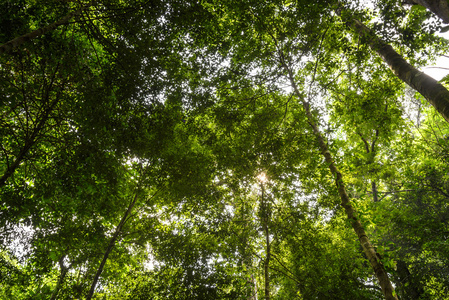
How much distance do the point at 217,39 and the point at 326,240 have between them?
8.04 meters

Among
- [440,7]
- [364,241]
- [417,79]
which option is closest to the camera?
[440,7]

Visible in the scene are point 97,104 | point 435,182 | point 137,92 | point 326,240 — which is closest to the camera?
point 97,104

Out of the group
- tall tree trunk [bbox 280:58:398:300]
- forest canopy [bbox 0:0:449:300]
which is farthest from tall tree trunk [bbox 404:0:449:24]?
tall tree trunk [bbox 280:58:398:300]

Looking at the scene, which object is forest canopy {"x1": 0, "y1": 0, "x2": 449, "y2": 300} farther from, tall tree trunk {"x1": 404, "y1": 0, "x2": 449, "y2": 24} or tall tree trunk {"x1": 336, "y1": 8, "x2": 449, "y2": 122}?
tall tree trunk {"x1": 404, "y1": 0, "x2": 449, "y2": 24}

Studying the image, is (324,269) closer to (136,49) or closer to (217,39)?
(217,39)

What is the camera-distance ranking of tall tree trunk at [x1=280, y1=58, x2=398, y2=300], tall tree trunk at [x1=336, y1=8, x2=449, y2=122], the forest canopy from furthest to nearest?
the forest canopy < tall tree trunk at [x1=336, y1=8, x2=449, y2=122] < tall tree trunk at [x1=280, y1=58, x2=398, y2=300]

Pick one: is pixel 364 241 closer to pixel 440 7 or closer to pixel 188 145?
pixel 440 7

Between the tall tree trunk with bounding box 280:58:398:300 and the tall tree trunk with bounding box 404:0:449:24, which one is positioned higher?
the tall tree trunk with bounding box 404:0:449:24

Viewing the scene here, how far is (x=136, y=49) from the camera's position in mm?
5184

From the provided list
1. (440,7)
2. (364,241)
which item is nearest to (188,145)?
(364,241)

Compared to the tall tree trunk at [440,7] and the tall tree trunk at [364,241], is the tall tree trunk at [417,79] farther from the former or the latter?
the tall tree trunk at [364,241]

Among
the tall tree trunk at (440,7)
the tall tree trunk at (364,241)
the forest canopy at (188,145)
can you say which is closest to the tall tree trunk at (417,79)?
the forest canopy at (188,145)

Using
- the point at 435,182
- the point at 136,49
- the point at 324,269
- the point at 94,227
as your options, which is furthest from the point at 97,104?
the point at 435,182

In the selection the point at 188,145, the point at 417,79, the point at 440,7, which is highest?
the point at 188,145
